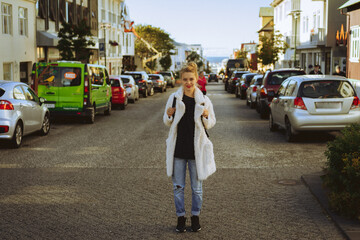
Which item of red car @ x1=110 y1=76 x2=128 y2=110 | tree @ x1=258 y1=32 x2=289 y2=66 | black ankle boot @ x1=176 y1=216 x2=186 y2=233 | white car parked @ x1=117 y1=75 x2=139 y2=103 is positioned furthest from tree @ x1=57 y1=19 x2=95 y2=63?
black ankle boot @ x1=176 y1=216 x2=186 y2=233

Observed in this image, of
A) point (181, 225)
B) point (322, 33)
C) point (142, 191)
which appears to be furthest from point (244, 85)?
point (181, 225)

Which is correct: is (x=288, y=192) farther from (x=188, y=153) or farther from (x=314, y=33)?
(x=314, y=33)

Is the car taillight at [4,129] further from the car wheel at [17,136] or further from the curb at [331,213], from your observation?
the curb at [331,213]

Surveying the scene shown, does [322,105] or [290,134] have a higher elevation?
[322,105]

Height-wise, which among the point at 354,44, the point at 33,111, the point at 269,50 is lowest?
the point at 33,111

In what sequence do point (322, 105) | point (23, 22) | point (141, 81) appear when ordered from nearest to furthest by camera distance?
point (322, 105) < point (23, 22) < point (141, 81)

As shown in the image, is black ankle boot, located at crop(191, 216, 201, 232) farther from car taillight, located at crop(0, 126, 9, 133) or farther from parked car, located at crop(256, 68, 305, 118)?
parked car, located at crop(256, 68, 305, 118)

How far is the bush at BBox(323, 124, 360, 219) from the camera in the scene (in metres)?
5.97

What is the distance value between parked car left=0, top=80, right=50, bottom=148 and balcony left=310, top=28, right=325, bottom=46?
30657mm

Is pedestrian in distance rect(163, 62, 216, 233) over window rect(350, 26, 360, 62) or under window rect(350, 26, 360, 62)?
under

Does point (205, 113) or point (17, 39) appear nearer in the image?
point (205, 113)

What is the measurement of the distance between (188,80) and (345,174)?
2.09 m

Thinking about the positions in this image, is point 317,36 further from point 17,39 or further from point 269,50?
point 17,39

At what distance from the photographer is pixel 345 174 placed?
6.21 meters
